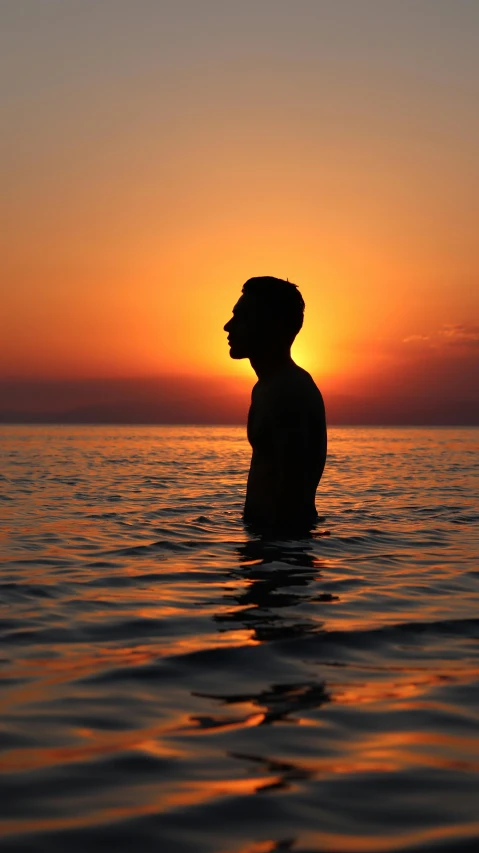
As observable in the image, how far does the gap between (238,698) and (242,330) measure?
16.2 feet

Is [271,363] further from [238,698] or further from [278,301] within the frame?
[238,698]

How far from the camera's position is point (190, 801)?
2.13 meters

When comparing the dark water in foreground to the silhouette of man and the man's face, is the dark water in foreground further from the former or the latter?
the man's face

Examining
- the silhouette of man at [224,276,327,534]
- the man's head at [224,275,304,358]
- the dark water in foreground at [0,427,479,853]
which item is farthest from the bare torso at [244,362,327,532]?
the dark water in foreground at [0,427,479,853]

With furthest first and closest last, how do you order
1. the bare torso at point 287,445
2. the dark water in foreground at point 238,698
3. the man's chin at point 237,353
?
the man's chin at point 237,353 < the bare torso at point 287,445 < the dark water in foreground at point 238,698

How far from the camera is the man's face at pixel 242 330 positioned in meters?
7.43

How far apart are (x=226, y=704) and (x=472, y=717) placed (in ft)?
2.90

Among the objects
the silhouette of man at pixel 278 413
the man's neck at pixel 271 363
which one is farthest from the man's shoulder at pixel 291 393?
the man's neck at pixel 271 363

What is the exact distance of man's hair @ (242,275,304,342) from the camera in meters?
7.40

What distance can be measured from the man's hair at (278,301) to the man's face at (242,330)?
0.10m

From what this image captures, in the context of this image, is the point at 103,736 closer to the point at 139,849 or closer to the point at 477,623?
the point at 139,849

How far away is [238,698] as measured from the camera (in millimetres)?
2922

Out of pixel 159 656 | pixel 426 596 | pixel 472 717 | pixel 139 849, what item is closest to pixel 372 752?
pixel 472 717

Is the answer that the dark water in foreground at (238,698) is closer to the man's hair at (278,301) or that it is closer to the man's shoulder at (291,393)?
the man's shoulder at (291,393)
